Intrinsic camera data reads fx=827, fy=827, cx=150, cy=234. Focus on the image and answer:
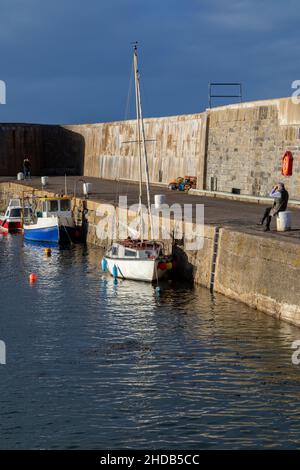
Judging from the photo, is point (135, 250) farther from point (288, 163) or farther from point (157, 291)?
point (288, 163)

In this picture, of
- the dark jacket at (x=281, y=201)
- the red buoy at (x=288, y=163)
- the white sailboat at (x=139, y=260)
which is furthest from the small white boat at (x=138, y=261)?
the red buoy at (x=288, y=163)

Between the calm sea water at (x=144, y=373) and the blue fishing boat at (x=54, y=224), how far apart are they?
12952 mm

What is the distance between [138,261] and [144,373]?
414 inches

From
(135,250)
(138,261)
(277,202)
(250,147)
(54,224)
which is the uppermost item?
(250,147)

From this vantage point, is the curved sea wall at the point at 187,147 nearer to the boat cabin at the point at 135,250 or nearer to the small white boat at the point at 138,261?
the boat cabin at the point at 135,250

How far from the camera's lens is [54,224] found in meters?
39.5

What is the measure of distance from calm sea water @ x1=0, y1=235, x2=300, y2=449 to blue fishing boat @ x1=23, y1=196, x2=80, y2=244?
12952mm

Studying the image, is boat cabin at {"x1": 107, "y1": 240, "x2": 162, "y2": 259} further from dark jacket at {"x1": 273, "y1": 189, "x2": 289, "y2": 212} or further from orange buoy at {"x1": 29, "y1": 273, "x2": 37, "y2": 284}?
dark jacket at {"x1": 273, "y1": 189, "x2": 289, "y2": 212}

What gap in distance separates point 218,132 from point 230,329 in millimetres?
19303

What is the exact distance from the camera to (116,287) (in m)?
27.4

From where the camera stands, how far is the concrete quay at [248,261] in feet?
70.2

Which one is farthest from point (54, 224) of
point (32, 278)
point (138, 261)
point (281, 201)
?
point (281, 201)

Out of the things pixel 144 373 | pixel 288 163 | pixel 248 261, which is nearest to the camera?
pixel 144 373
